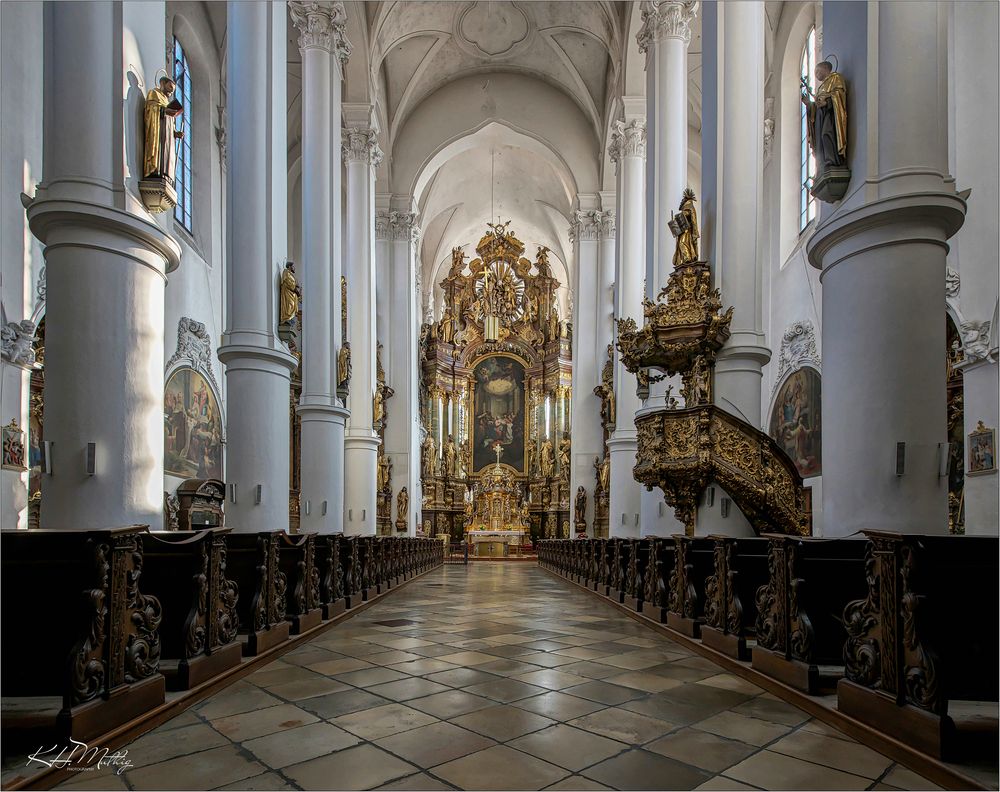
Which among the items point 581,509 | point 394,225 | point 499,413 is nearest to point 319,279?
point 394,225

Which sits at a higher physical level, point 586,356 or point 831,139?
point 586,356

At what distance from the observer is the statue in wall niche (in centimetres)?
573

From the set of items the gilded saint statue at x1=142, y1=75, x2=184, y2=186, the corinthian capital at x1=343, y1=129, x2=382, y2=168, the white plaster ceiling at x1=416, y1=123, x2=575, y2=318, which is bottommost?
the gilded saint statue at x1=142, y1=75, x2=184, y2=186

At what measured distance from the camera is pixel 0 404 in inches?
355

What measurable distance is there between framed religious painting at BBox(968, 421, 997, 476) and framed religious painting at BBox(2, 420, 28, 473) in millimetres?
11766

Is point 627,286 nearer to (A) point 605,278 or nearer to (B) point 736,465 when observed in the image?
(A) point 605,278

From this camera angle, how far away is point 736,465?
8.01 meters

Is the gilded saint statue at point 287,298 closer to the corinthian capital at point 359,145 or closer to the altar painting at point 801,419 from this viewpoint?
the corinthian capital at point 359,145

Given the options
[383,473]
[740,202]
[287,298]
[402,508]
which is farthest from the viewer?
[402,508]

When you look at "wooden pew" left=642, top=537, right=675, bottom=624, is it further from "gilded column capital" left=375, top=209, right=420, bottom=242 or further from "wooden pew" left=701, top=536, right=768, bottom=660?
"gilded column capital" left=375, top=209, right=420, bottom=242


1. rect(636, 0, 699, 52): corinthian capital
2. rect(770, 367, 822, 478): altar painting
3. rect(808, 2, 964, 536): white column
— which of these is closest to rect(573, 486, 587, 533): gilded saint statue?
rect(770, 367, 822, 478): altar painting

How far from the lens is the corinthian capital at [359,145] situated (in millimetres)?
17641

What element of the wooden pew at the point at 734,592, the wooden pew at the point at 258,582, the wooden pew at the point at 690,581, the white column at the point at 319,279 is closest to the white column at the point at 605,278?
the white column at the point at 319,279

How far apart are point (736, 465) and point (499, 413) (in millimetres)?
24683
